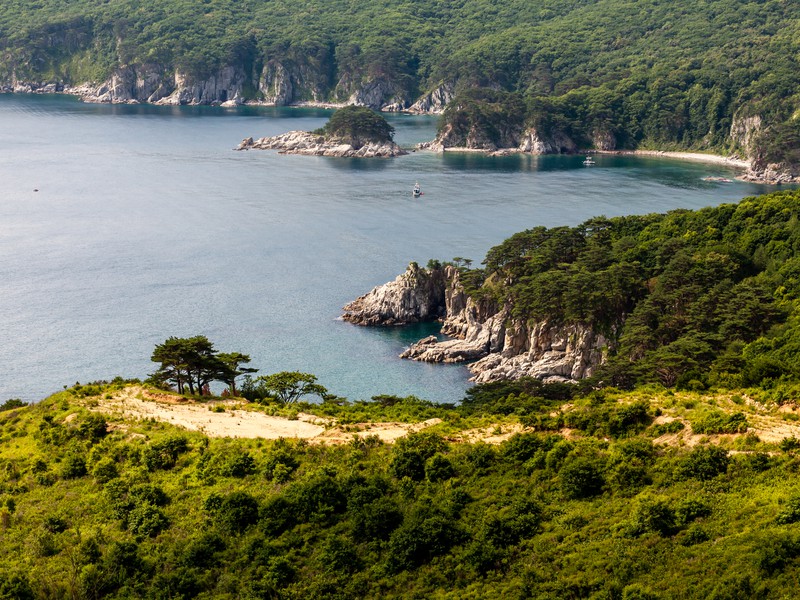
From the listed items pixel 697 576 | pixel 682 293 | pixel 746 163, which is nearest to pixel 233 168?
pixel 746 163

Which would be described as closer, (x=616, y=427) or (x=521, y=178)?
(x=616, y=427)

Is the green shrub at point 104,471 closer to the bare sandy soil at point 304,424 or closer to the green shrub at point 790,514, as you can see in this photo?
the bare sandy soil at point 304,424

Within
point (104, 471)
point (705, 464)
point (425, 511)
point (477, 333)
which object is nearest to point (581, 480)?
point (705, 464)

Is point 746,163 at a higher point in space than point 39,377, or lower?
higher

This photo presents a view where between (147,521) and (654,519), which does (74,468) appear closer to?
(147,521)

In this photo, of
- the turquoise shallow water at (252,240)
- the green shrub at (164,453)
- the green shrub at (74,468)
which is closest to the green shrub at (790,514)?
the green shrub at (164,453)

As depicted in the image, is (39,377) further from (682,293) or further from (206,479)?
(682,293)
